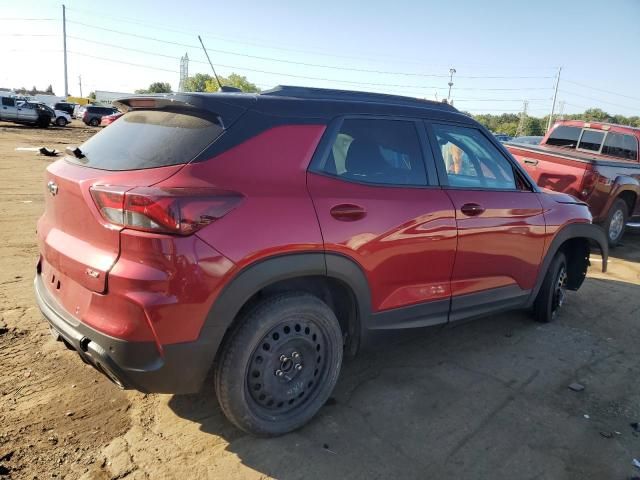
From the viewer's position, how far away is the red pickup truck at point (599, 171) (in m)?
7.27

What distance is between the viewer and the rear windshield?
8.03 feet

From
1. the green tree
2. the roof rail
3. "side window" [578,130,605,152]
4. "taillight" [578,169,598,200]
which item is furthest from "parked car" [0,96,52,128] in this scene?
the green tree

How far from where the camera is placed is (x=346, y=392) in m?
3.29

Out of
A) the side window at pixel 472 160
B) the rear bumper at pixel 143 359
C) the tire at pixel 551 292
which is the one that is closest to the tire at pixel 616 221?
the tire at pixel 551 292

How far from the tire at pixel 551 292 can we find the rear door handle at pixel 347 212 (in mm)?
2624

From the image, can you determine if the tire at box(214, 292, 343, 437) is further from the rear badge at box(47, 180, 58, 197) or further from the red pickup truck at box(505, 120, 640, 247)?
the red pickup truck at box(505, 120, 640, 247)

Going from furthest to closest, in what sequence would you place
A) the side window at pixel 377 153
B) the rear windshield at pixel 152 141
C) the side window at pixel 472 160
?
the side window at pixel 472 160
the side window at pixel 377 153
the rear windshield at pixel 152 141

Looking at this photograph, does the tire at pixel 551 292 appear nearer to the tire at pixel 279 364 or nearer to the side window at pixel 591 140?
the tire at pixel 279 364

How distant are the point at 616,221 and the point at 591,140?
78.0 inches

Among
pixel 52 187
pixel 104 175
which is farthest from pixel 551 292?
pixel 52 187

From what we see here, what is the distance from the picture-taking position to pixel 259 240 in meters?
2.41

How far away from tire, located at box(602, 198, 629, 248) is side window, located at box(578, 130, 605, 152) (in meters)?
1.62

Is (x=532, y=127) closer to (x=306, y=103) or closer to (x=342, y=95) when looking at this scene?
(x=342, y=95)

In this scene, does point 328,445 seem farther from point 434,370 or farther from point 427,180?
point 427,180
